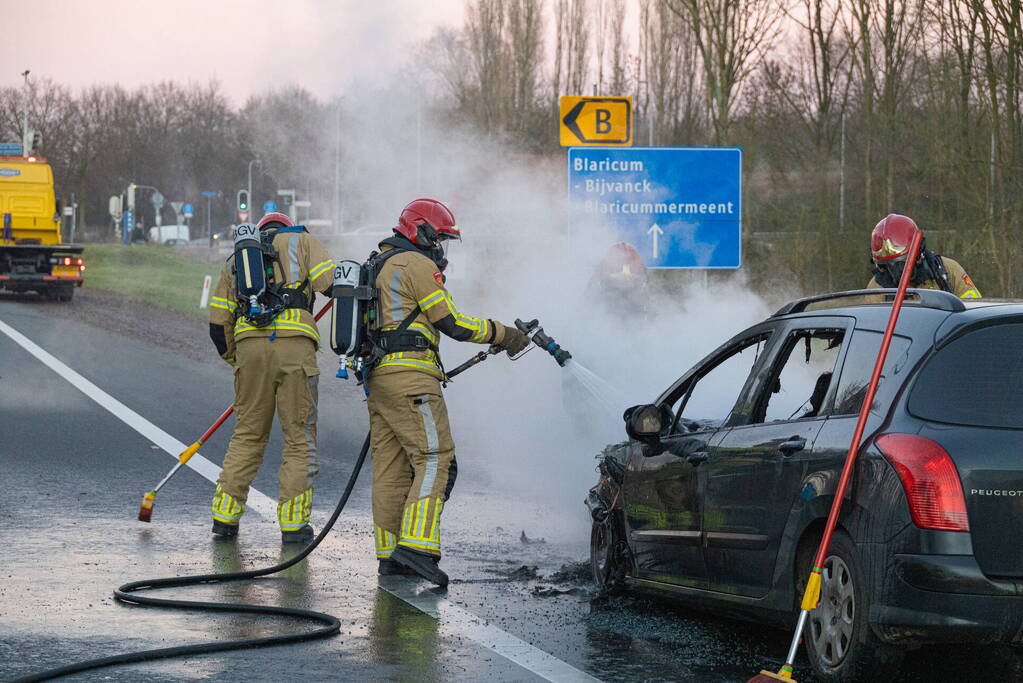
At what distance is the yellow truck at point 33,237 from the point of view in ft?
97.0

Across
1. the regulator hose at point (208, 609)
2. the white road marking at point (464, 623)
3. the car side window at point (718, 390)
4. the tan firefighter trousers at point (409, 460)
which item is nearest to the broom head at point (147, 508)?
the white road marking at point (464, 623)

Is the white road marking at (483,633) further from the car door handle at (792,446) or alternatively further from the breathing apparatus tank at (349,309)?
the breathing apparatus tank at (349,309)

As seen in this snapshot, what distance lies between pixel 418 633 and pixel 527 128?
30.5m

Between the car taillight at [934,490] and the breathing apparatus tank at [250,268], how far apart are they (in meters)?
4.50

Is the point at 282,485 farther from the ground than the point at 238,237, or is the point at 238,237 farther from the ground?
the point at 238,237

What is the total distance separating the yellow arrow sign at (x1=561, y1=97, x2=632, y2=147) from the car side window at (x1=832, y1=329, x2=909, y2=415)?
11.4 metres

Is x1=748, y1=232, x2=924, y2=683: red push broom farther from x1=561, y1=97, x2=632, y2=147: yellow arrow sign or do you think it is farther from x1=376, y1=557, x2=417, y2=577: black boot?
x1=561, y1=97, x2=632, y2=147: yellow arrow sign

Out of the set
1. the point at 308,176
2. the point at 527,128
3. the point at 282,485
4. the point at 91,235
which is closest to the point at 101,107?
the point at 91,235

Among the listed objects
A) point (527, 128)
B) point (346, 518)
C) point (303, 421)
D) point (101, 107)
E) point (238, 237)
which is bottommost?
point (346, 518)

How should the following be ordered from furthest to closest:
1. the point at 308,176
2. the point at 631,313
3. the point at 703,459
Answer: the point at 308,176 → the point at 631,313 → the point at 703,459

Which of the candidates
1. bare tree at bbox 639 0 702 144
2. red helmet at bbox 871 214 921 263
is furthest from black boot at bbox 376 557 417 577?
bare tree at bbox 639 0 702 144

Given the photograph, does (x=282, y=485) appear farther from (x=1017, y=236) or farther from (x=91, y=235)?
(x=91, y=235)

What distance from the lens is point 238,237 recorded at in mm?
8188

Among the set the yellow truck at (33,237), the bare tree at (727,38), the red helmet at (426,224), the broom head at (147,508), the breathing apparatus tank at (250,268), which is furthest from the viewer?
the yellow truck at (33,237)
